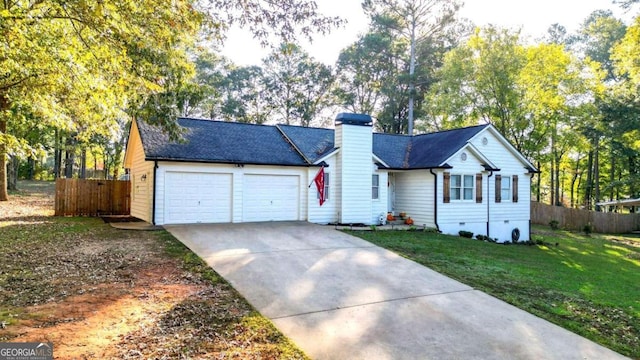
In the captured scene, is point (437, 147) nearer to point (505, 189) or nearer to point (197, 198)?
point (505, 189)

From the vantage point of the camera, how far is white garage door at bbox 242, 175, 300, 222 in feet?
47.8

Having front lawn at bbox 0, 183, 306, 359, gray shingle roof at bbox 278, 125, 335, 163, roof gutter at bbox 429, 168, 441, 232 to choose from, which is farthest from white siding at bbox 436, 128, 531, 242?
front lawn at bbox 0, 183, 306, 359

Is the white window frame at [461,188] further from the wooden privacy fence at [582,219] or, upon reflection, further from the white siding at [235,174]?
the wooden privacy fence at [582,219]

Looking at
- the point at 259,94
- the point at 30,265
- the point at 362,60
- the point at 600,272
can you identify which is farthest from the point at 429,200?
the point at 259,94

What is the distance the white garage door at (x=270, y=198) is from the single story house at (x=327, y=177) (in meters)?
0.04

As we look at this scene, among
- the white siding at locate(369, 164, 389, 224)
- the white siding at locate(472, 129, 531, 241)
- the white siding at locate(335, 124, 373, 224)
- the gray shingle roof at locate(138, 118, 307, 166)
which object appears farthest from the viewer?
the white siding at locate(472, 129, 531, 241)

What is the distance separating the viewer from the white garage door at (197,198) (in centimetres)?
1336

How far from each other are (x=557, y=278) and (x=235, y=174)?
10528mm

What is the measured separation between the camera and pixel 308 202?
15.3 meters

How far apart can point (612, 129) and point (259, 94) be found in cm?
2644

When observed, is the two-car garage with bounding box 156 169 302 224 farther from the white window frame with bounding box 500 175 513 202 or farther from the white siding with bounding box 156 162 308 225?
the white window frame with bounding box 500 175 513 202

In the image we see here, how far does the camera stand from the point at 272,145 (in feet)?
53.3

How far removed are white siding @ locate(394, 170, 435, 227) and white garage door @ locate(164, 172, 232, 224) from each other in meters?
8.08

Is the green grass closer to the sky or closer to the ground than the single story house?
closer to the ground
